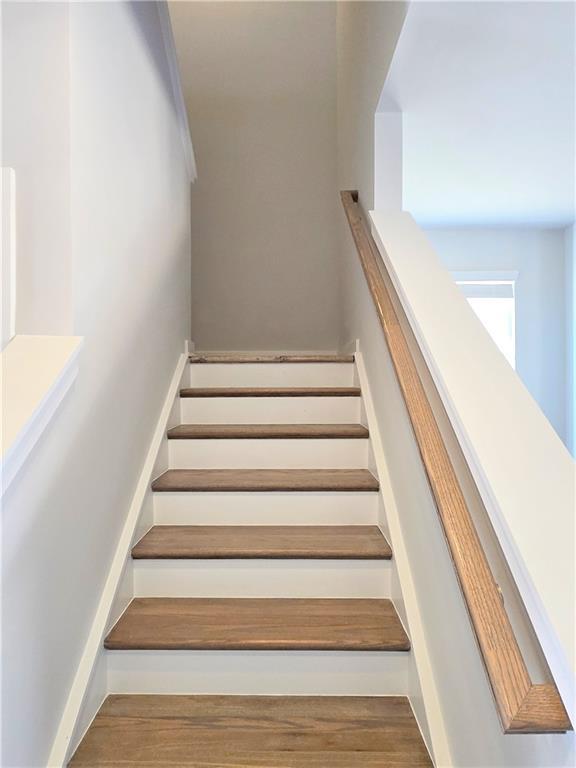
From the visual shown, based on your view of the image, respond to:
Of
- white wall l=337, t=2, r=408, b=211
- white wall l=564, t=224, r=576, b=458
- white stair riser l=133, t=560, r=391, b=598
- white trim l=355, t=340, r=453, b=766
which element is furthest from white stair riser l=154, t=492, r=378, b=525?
white wall l=564, t=224, r=576, b=458

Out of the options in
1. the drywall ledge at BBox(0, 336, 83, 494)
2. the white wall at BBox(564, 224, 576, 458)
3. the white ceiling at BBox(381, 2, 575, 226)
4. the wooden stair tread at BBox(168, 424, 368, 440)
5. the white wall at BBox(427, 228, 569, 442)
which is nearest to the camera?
the drywall ledge at BBox(0, 336, 83, 494)

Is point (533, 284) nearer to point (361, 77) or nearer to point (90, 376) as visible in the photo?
point (361, 77)

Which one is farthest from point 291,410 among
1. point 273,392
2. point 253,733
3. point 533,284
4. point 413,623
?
point 533,284

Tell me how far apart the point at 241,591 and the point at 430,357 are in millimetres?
919

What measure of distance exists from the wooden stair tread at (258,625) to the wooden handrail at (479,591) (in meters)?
0.58

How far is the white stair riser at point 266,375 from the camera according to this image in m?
2.78

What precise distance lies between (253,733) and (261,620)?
0.95ft

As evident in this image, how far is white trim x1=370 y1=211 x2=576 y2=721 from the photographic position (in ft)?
2.52

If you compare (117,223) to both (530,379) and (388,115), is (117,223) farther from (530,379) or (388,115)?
(530,379)

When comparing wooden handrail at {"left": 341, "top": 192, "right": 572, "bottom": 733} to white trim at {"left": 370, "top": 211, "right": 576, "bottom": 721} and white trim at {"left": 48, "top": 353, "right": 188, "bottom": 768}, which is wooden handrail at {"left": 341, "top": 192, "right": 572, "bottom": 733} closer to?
white trim at {"left": 370, "top": 211, "right": 576, "bottom": 721}

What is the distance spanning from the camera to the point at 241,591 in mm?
1746

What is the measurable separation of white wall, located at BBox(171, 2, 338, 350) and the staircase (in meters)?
1.69

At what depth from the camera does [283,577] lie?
1.75 m

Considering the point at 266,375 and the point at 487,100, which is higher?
the point at 487,100
